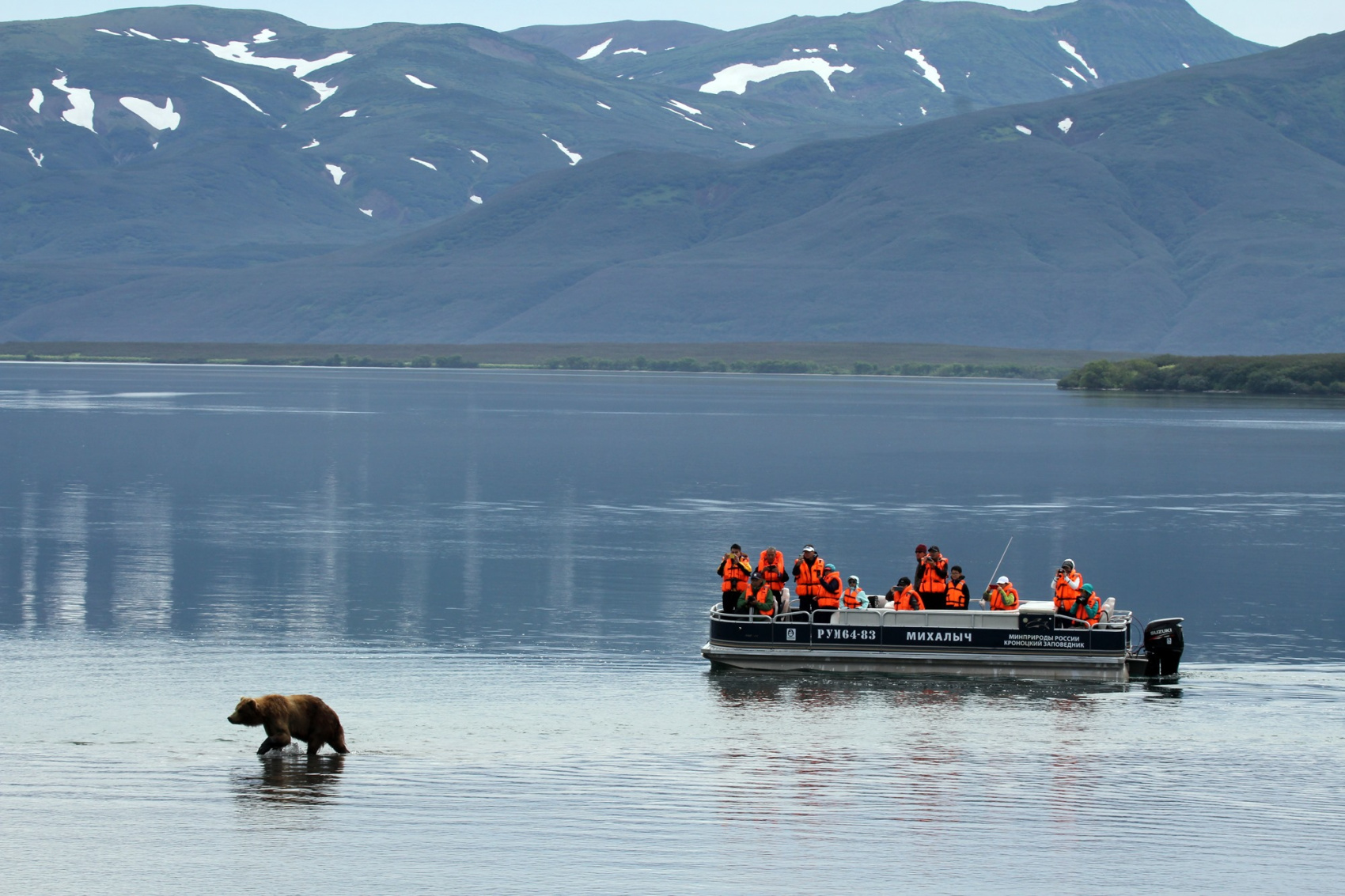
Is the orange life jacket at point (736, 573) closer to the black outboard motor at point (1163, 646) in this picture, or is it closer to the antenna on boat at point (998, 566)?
the black outboard motor at point (1163, 646)

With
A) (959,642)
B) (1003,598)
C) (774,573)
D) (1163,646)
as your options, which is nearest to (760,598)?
(774,573)

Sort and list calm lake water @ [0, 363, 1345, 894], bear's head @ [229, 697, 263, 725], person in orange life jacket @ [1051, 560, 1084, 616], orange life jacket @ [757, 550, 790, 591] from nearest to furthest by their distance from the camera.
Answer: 1. calm lake water @ [0, 363, 1345, 894]
2. bear's head @ [229, 697, 263, 725]
3. person in orange life jacket @ [1051, 560, 1084, 616]
4. orange life jacket @ [757, 550, 790, 591]

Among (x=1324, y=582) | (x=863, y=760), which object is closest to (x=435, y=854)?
(x=863, y=760)

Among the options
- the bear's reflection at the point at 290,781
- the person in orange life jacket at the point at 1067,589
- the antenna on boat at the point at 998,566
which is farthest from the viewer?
the antenna on boat at the point at 998,566

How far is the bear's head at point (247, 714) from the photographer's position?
25078 mm

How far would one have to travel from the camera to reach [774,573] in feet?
111

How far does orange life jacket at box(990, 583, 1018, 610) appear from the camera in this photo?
111 feet

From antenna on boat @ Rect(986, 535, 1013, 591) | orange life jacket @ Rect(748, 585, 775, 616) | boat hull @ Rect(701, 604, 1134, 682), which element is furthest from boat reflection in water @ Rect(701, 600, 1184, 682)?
antenna on boat @ Rect(986, 535, 1013, 591)

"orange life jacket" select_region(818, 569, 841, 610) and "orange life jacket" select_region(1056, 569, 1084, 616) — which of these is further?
"orange life jacket" select_region(818, 569, 841, 610)

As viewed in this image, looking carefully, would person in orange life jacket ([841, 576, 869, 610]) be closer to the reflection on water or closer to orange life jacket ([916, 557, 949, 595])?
orange life jacket ([916, 557, 949, 595])

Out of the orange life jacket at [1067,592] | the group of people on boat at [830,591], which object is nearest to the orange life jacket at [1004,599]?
the group of people on boat at [830,591]

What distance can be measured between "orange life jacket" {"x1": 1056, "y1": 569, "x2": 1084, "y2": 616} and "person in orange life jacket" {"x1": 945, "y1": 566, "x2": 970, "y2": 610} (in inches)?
66.7

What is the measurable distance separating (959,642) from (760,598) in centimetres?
375

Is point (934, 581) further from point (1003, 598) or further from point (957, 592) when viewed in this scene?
point (1003, 598)
